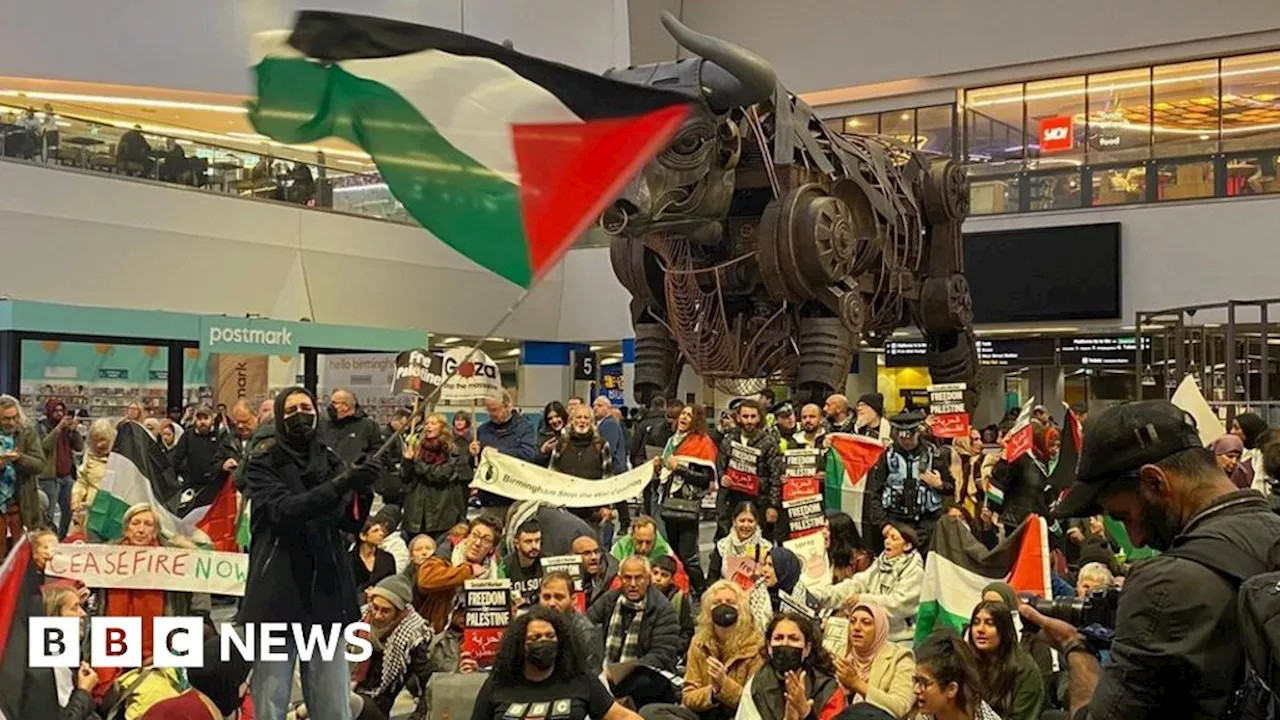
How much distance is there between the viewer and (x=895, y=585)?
24.2ft

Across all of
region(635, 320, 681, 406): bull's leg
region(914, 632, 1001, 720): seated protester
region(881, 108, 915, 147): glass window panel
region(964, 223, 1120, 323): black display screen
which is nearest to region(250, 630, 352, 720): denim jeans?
region(914, 632, 1001, 720): seated protester

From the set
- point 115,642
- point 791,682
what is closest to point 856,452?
point 791,682

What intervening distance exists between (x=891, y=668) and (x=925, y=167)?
6487mm

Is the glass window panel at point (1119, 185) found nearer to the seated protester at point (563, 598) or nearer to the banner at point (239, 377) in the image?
the banner at point (239, 377)

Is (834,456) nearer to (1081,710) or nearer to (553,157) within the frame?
(553,157)

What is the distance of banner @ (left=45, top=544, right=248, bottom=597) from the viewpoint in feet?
21.2

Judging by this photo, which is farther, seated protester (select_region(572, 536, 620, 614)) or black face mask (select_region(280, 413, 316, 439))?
seated protester (select_region(572, 536, 620, 614))

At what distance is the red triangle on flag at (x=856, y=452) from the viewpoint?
9.29 m

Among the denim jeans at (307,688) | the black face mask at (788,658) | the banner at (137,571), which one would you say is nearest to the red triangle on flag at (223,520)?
the banner at (137,571)

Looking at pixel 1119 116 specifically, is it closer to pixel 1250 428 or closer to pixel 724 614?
pixel 1250 428

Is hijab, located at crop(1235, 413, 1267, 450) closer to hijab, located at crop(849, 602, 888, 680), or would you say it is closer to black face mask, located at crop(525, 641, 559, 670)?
hijab, located at crop(849, 602, 888, 680)

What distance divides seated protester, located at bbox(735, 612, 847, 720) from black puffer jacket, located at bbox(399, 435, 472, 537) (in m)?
5.03

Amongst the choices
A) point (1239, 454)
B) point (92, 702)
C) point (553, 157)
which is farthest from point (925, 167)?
point (92, 702)

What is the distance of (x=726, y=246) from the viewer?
9.45 meters
